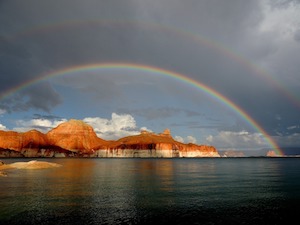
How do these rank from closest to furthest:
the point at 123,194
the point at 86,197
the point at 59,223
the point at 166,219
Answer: the point at 59,223, the point at 166,219, the point at 86,197, the point at 123,194

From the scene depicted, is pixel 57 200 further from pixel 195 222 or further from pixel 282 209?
pixel 282 209

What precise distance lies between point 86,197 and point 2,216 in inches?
557

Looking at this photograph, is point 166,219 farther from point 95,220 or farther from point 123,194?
point 123,194

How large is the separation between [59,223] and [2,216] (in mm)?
7345

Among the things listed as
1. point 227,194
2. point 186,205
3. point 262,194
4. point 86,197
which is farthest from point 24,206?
point 262,194

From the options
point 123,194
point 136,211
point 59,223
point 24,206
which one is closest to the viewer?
point 59,223

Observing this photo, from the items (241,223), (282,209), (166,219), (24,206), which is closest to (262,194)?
(282,209)

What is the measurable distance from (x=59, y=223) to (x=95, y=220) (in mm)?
3614

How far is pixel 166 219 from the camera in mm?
29516

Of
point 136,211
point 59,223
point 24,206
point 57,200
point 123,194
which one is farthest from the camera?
point 123,194

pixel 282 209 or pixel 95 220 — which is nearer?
pixel 95 220

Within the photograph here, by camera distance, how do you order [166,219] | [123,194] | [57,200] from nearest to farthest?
[166,219], [57,200], [123,194]

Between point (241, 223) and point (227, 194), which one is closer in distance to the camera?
point (241, 223)

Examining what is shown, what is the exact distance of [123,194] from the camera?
150 ft
